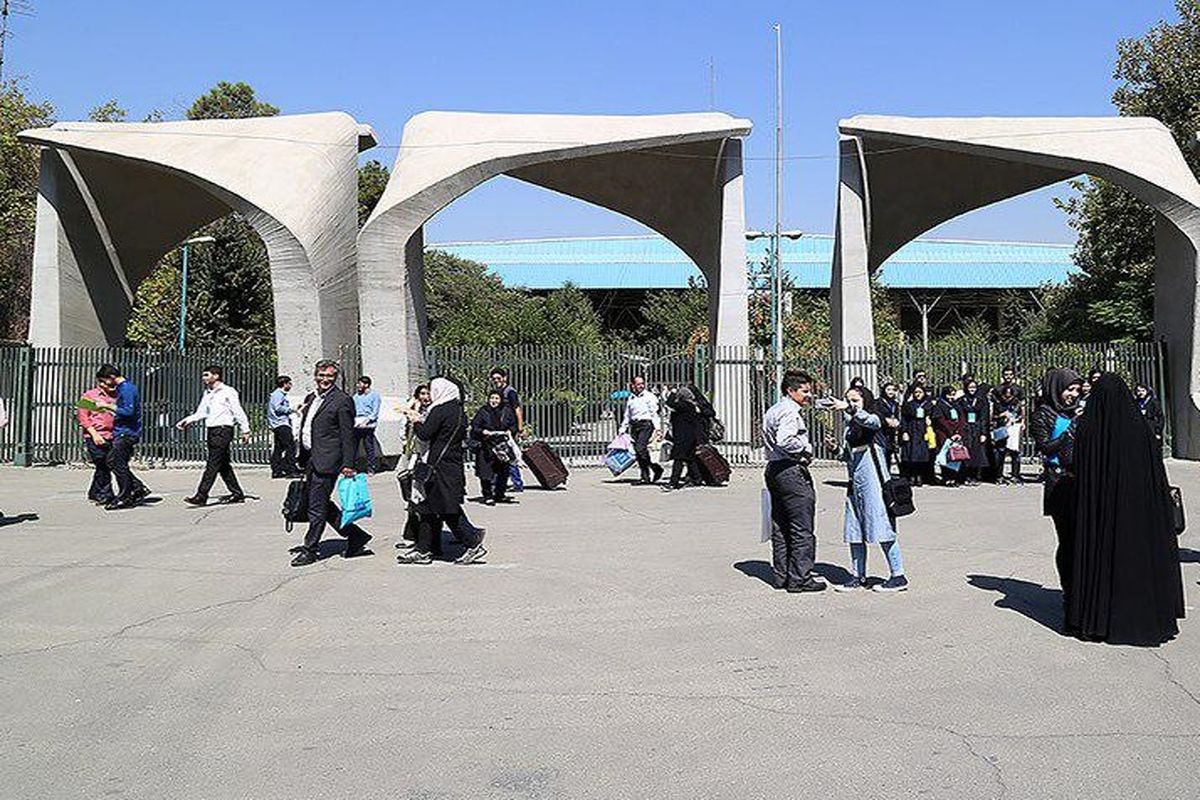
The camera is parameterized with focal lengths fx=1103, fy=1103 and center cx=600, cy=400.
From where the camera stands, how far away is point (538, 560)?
9594mm

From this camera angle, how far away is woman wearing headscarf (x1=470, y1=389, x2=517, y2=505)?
1334cm

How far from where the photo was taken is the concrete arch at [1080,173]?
1962 cm

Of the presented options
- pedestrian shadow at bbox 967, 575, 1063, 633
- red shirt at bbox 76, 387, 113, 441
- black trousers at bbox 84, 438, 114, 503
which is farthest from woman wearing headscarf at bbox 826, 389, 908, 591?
black trousers at bbox 84, 438, 114, 503

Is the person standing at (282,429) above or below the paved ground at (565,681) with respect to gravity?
above

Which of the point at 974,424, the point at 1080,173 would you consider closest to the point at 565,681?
the point at 974,424

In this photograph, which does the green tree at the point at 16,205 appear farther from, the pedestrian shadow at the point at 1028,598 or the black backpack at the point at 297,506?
the pedestrian shadow at the point at 1028,598

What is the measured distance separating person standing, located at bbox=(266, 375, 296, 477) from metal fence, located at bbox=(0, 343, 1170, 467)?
135 inches

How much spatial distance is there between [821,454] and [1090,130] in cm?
768

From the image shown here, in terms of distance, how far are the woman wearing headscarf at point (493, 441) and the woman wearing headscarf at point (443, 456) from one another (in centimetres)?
405

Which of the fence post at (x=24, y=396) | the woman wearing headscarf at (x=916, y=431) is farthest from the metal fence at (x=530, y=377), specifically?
the woman wearing headscarf at (x=916, y=431)

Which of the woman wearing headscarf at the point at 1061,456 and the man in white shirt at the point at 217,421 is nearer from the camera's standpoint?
the woman wearing headscarf at the point at 1061,456

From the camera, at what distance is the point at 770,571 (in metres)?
9.03

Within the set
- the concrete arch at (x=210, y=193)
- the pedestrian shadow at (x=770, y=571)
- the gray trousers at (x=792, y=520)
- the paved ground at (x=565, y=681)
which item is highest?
the concrete arch at (x=210, y=193)

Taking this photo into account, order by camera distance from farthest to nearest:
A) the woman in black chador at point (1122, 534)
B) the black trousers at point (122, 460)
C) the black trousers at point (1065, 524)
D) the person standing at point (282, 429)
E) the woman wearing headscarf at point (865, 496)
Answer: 1. the person standing at point (282, 429)
2. the black trousers at point (122, 460)
3. the woman wearing headscarf at point (865, 496)
4. the black trousers at point (1065, 524)
5. the woman in black chador at point (1122, 534)
